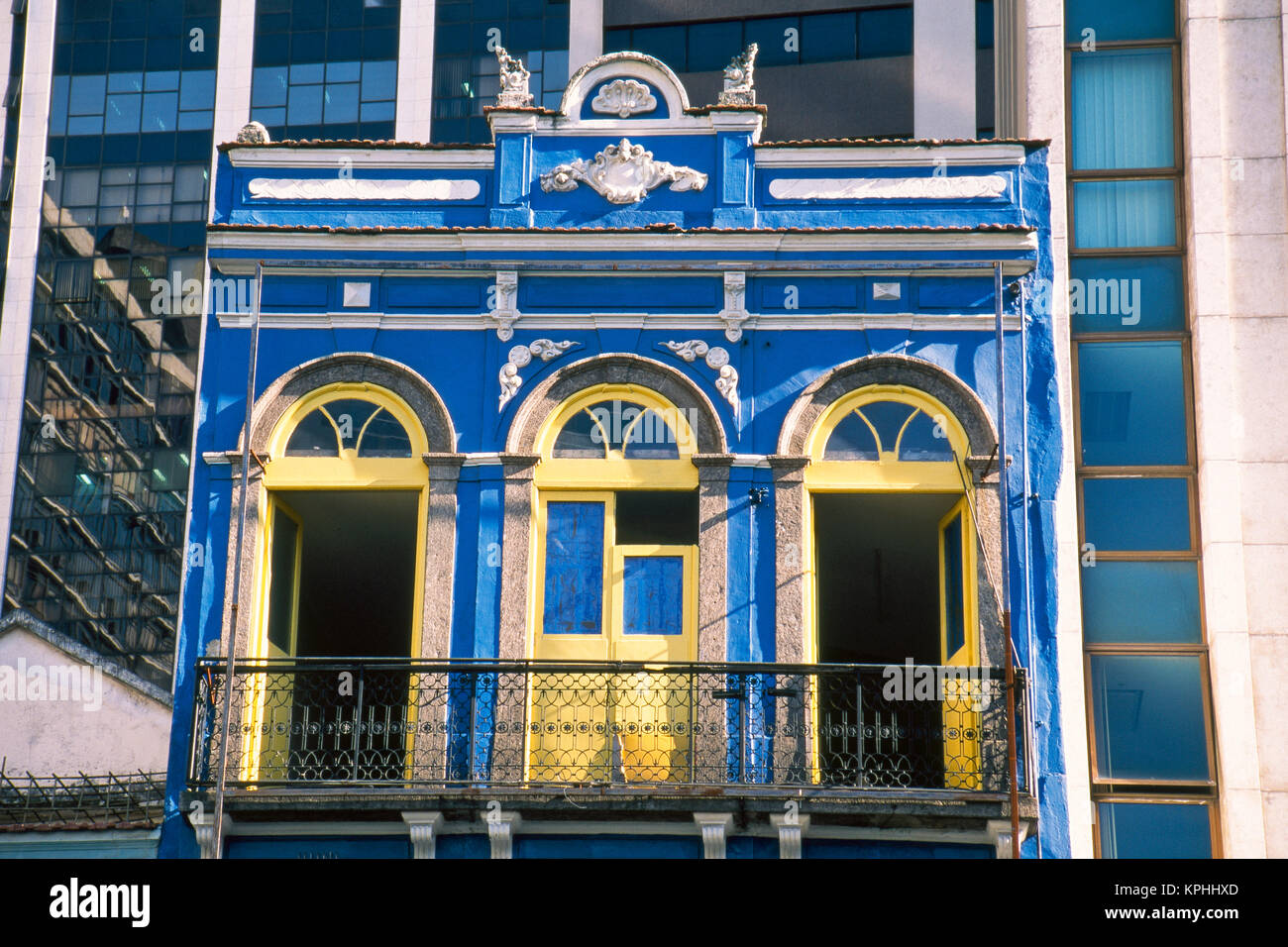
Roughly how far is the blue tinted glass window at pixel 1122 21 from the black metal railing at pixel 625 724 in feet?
21.9

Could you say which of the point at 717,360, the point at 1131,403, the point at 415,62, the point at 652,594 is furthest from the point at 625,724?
the point at 415,62

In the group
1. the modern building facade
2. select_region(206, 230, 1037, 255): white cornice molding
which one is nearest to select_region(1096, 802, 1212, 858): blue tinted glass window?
the modern building facade

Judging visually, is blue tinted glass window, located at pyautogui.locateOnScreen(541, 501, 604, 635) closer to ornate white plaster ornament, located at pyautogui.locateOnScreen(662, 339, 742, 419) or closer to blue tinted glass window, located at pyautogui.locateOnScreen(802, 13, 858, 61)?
ornate white plaster ornament, located at pyautogui.locateOnScreen(662, 339, 742, 419)

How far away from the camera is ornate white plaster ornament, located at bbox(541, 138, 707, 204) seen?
56.9ft

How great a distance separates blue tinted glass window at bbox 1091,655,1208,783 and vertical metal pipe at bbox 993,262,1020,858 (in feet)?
3.99

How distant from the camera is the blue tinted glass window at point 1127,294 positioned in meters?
17.5

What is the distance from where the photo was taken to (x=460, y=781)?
15289 millimetres

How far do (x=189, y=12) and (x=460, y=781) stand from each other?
2432 centimetres

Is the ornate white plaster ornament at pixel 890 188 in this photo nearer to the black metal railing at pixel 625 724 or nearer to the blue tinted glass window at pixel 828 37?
the black metal railing at pixel 625 724

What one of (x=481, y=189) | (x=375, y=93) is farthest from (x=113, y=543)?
(x=481, y=189)

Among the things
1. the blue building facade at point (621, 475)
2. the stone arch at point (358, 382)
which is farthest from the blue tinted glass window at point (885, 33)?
the stone arch at point (358, 382)

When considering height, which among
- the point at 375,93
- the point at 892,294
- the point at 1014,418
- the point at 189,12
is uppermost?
the point at 189,12
